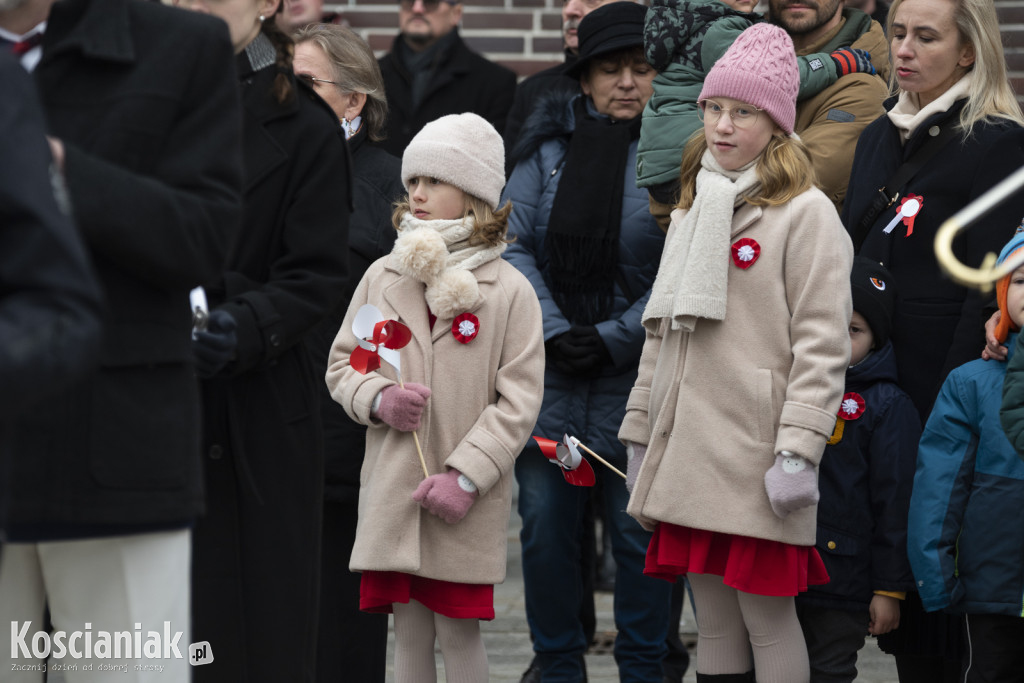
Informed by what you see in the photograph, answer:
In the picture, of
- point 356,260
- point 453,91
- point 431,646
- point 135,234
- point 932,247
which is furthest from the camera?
point 453,91

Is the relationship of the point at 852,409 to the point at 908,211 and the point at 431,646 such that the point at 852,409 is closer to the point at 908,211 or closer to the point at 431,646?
the point at 908,211

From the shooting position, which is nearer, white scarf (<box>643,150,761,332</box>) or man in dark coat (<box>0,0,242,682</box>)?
man in dark coat (<box>0,0,242,682</box>)

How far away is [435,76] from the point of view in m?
6.83

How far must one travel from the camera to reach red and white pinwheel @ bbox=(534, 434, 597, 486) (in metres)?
4.24

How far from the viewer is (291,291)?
313 cm

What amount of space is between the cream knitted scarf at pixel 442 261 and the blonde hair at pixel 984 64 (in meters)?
1.58

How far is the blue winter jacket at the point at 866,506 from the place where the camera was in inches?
163

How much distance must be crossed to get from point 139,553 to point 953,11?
3.15m

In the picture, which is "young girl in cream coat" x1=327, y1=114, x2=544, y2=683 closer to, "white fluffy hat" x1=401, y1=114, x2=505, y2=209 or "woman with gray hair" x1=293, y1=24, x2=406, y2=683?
"white fluffy hat" x1=401, y1=114, x2=505, y2=209

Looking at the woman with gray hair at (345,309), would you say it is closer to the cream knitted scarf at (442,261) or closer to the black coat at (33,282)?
the cream knitted scarf at (442,261)

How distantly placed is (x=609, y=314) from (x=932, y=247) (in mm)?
1094

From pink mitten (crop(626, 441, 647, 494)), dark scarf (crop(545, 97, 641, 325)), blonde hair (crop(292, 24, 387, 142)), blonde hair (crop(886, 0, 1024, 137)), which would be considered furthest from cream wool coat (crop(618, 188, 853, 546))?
blonde hair (crop(292, 24, 387, 142))

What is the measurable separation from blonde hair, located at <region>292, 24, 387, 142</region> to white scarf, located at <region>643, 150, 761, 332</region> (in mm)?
A: 1225

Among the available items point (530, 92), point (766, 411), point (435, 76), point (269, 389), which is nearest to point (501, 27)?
point (435, 76)
